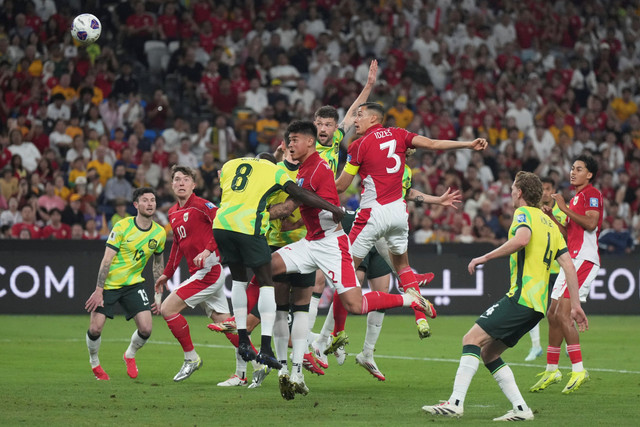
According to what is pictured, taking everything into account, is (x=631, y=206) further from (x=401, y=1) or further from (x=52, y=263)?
(x=52, y=263)

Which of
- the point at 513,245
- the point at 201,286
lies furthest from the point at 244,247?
the point at 513,245

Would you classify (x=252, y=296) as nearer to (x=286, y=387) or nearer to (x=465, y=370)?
(x=286, y=387)

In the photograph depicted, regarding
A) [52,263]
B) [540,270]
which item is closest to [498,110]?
[52,263]

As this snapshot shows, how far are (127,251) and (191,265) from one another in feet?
2.58

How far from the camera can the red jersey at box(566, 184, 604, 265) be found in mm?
11781

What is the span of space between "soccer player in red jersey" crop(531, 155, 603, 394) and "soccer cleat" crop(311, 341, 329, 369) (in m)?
2.44

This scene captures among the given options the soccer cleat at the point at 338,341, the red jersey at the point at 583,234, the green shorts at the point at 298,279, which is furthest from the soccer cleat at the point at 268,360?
the red jersey at the point at 583,234

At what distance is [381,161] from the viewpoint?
11.2m

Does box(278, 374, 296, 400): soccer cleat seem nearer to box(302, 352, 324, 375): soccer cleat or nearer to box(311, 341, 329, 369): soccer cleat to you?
box(302, 352, 324, 375): soccer cleat

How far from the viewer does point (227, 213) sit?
988 centimetres

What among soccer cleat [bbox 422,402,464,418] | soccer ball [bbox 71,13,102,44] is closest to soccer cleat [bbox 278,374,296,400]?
soccer cleat [bbox 422,402,464,418]

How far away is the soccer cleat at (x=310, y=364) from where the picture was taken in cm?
1119

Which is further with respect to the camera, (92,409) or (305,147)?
(305,147)

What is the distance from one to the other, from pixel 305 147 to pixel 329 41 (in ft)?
51.8
